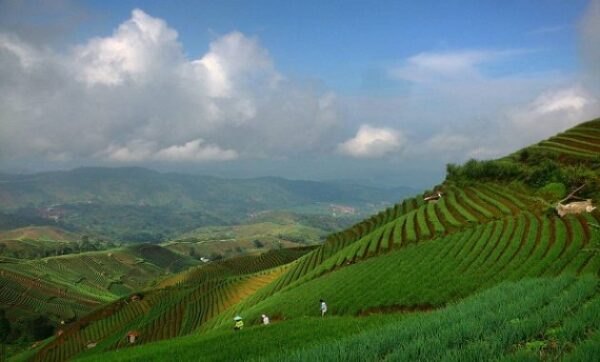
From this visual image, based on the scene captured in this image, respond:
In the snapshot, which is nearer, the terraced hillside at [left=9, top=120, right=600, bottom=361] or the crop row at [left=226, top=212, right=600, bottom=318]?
the terraced hillside at [left=9, top=120, right=600, bottom=361]

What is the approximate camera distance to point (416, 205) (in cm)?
7462

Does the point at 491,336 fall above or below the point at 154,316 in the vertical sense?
above

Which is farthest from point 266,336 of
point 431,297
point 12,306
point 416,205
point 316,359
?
point 12,306

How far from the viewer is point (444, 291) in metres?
30.5

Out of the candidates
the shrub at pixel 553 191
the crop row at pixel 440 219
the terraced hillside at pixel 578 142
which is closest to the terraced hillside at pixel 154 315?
the crop row at pixel 440 219

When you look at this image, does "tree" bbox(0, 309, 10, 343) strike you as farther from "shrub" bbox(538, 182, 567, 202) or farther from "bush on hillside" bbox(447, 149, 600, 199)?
"shrub" bbox(538, 182, 567, 202)

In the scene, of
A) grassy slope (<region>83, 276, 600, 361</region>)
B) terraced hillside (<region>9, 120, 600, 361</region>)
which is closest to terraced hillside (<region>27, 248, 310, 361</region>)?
terraced hillside (<region>9, 120, 600, 361</region>)

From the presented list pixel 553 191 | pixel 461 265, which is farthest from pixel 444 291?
pixel 553 191

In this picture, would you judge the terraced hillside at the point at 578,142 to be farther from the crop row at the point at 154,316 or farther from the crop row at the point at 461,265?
the crop row at the point at 154,316

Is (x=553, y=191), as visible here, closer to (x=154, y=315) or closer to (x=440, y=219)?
(x=440, y=219)

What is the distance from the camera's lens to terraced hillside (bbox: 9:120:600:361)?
1029 cm

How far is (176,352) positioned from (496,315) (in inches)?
537

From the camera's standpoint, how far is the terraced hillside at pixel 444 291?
1029cm

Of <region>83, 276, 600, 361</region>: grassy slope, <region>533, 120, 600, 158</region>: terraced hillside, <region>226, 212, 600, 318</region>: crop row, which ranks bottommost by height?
<region>226, 212, 600, 318</region>: crop row
